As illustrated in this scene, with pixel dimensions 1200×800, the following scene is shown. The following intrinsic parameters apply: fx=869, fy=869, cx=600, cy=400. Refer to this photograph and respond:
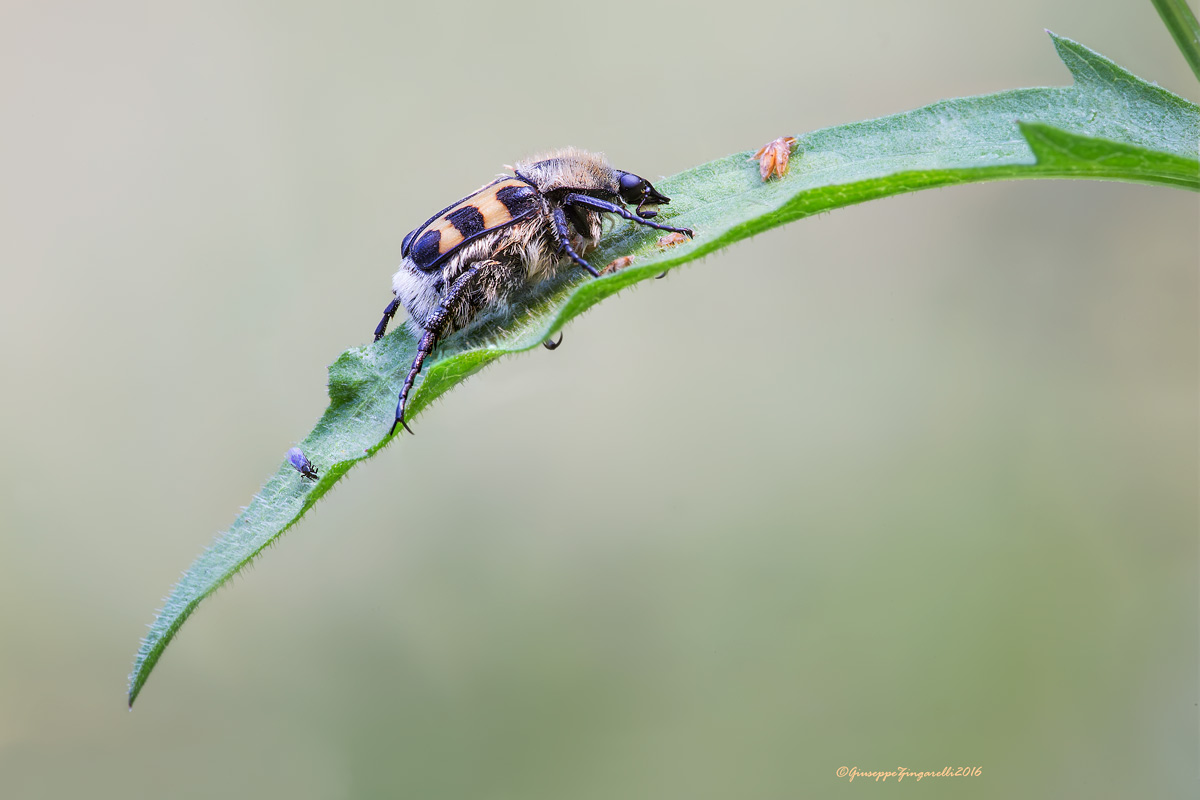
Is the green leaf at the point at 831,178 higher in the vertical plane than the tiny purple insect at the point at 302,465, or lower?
higher

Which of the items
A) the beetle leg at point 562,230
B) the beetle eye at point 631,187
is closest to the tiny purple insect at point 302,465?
the beetle leg at point 562,230

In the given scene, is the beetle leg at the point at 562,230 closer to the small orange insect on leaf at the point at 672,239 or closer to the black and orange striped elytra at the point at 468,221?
the black and orange striped elytra at the point at 468,221

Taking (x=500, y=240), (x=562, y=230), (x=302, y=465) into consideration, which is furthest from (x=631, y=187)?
(x=302, y=465)

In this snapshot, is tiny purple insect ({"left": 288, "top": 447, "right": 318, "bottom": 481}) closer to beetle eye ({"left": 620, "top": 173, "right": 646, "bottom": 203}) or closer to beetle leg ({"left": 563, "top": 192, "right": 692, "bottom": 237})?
beetle leg ({"left": 563, "top": 192, "right": 692, "bottom": 237})

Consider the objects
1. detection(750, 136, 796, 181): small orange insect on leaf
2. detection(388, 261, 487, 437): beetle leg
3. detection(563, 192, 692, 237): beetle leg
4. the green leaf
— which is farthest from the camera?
detection(563, 192, 692, 237): beetle leg

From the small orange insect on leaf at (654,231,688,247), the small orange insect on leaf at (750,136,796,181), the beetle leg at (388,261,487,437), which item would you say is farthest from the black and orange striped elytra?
the small orange insect on leaf at (750,136,796,181)
